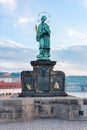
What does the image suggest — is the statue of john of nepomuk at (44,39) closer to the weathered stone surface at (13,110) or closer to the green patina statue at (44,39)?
the green patina statue at (44,39)

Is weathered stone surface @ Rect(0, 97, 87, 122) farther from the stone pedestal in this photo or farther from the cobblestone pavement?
the stone pedestal

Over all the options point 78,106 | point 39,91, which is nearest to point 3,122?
point 78,106

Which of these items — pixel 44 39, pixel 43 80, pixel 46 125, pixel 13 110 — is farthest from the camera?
pixel 44 39

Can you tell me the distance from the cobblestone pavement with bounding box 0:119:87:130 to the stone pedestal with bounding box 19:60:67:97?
5442mm

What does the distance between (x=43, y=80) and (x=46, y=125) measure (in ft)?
23.0

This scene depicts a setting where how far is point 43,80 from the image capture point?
66.6 ft

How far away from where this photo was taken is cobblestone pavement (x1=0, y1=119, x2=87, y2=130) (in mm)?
12758

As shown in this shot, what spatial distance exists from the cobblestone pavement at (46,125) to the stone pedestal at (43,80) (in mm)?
5442

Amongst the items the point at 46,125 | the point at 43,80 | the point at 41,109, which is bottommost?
the point at 46,125

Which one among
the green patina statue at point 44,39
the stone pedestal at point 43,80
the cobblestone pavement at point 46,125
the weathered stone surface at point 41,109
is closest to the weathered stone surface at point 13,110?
the weathered stone surface at point 41,109

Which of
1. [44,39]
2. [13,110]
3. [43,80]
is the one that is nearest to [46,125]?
[13,110]

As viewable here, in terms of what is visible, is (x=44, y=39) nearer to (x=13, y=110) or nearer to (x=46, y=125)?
(x=13, y=110)

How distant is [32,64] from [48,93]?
1.95m

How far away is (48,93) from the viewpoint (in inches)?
792
